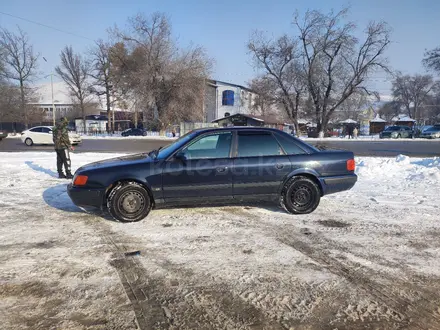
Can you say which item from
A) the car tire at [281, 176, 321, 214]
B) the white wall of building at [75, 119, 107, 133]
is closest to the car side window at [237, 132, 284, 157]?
the car tire at [281, 176, 321, 214]

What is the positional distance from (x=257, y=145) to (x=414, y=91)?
3818 inches

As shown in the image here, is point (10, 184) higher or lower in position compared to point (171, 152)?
lower

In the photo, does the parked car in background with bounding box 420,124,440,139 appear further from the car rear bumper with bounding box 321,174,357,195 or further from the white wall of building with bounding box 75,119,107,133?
the white wall of building with bounding box 75,119,107,133

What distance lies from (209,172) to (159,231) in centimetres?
121

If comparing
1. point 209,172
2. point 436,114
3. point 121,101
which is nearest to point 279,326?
point 209,172

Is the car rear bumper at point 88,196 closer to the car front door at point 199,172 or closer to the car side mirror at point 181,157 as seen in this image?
the car front door at point 199,172

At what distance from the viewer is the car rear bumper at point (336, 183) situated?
16.8ft

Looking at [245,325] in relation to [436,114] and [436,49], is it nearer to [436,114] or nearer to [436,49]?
[436,49]

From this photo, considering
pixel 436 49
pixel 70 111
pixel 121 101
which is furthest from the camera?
pixel 70 111

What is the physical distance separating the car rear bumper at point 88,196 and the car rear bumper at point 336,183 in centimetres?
374

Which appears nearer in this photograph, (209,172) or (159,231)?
(159,231)

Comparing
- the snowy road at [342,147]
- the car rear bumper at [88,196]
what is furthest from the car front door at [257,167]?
the snowy road at [342,147]

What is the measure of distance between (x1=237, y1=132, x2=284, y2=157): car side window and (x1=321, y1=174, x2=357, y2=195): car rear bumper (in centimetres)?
95

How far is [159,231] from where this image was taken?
4332 millimetres
